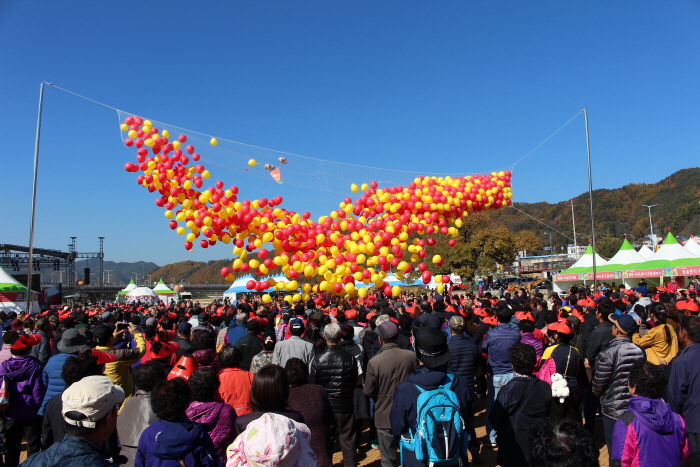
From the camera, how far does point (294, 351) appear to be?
4.48 meters

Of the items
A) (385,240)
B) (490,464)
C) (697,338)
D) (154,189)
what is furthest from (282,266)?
(697,338)

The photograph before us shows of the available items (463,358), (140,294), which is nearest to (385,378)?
(463,358)

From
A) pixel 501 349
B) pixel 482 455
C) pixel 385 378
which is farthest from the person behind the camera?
Answer: pixel 482 455

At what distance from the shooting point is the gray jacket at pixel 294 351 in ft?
14.6

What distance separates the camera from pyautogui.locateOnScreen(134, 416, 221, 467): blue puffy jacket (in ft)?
7.20

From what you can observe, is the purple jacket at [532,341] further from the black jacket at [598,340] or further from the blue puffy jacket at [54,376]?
the blue puffy jacket at [54,376]

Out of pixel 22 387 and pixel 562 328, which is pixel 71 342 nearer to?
pixel 22 387

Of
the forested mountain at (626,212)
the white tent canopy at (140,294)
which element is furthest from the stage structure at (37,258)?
the forested mountain at (626,212)

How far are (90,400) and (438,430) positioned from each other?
1785 millimetres

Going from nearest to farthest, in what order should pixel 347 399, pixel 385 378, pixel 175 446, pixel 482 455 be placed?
pixel 175 446 → pixel 385 378 → pixel 347 399 → pixel 482 455

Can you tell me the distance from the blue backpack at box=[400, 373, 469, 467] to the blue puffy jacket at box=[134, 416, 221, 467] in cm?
114

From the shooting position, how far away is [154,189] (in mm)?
6289

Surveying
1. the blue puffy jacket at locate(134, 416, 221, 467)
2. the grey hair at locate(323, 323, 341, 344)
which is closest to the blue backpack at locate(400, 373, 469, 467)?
the blue puffy jacket at locate(134, 416, 221, 467)

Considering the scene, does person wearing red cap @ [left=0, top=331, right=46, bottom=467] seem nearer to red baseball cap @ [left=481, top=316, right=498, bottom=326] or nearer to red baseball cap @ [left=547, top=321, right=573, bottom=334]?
red baseball cap @ [left=547, top=321, right=573, bottom=334]
